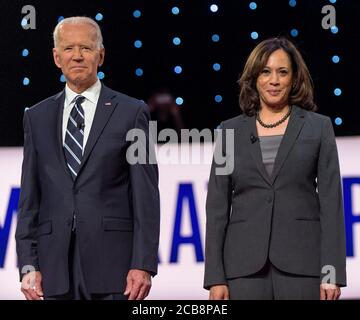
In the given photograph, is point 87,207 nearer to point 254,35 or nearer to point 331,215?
point 331,215

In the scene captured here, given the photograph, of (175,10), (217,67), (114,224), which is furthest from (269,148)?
(175,10)

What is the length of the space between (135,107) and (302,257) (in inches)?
30.2

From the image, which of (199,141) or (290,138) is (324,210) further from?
(199,141)

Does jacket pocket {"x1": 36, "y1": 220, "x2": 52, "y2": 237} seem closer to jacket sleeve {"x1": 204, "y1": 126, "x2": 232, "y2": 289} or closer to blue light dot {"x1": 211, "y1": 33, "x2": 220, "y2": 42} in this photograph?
jacket sleeve {"x1": 204, "y1": 126, "x2": 232, "y2": 289}

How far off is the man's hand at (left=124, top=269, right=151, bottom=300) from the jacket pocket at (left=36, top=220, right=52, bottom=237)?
1.01ft

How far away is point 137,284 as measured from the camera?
2.64 m

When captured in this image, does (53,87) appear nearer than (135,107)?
No

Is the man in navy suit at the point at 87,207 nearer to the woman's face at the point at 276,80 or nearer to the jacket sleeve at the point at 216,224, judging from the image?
the jacket sleeve at the point at 216,224

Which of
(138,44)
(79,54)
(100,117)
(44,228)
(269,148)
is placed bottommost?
(44,228)

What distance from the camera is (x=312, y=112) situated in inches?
108

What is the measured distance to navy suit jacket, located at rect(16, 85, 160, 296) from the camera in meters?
2.70

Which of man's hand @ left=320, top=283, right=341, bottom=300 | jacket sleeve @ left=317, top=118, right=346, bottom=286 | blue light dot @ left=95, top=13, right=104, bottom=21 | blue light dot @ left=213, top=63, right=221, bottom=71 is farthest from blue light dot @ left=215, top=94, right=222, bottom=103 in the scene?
man's hand @ left=320, top=283, right=341, bottom=300

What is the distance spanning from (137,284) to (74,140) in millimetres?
536
